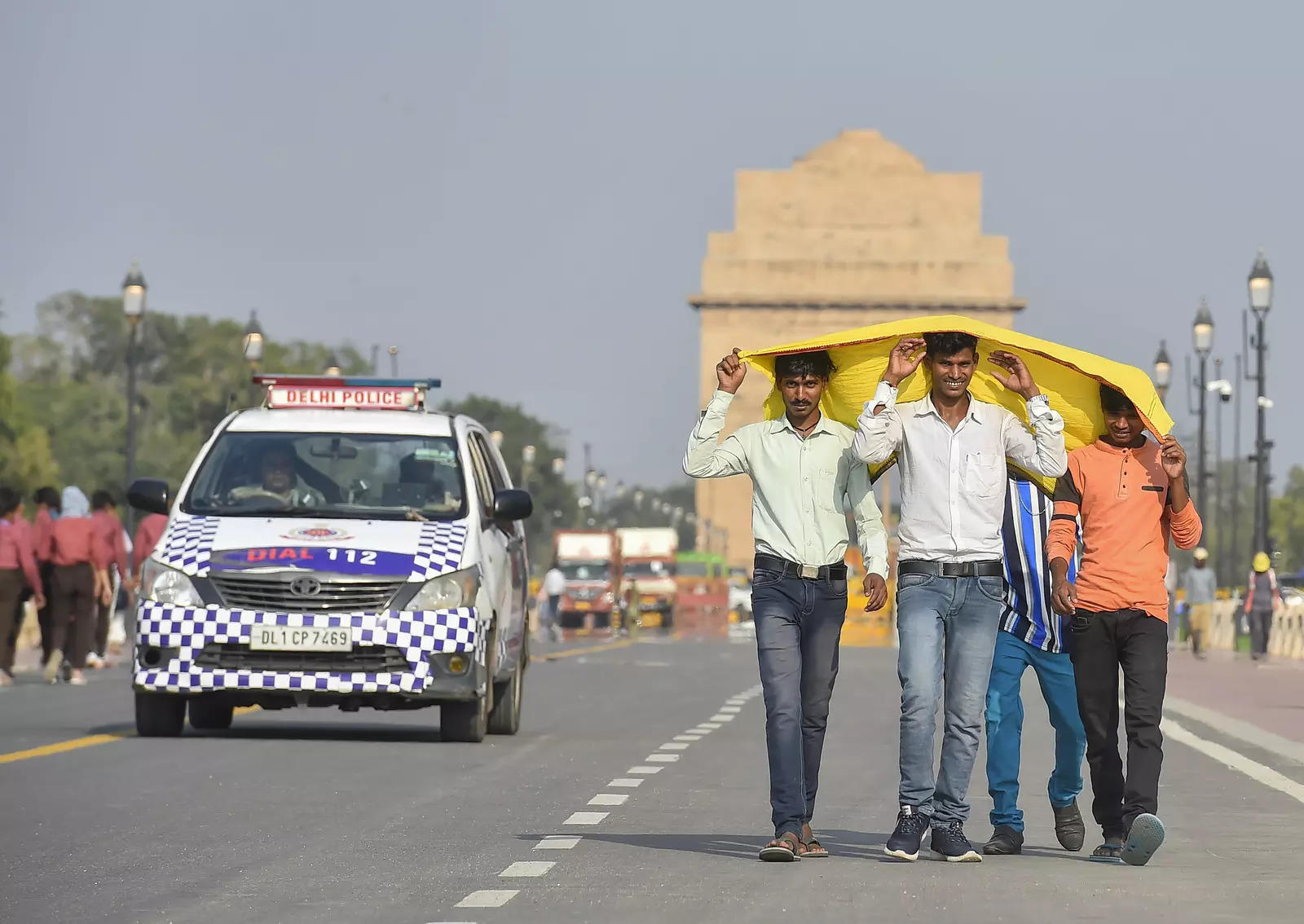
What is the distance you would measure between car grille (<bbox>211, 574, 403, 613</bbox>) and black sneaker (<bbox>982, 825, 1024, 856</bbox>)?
6.79m

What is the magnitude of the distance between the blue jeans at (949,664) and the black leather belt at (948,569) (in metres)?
0.02

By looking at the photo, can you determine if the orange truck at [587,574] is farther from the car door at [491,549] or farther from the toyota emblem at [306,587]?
the toyota emblem at [306,587]

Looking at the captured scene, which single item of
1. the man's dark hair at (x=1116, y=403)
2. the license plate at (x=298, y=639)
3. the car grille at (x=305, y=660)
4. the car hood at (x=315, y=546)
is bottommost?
the car grille at (x=305, y=660)

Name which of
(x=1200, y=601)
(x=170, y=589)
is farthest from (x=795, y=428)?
(x=1200, y=601)

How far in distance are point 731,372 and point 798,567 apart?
0.77 meters

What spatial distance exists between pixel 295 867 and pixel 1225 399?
64214mm

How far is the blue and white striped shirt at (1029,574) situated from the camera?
438 inches

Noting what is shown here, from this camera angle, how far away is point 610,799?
547 inches

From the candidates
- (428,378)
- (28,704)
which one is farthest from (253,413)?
(28,704)

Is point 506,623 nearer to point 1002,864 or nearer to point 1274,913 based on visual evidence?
point 1002,864

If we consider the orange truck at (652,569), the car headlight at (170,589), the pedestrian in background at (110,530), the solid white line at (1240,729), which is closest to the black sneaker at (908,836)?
the car headlight at (170,589)

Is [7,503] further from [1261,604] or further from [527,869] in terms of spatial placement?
[1261,604]

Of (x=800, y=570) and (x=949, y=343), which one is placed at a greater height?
(x=949, y=343)

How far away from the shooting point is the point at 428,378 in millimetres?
19953
